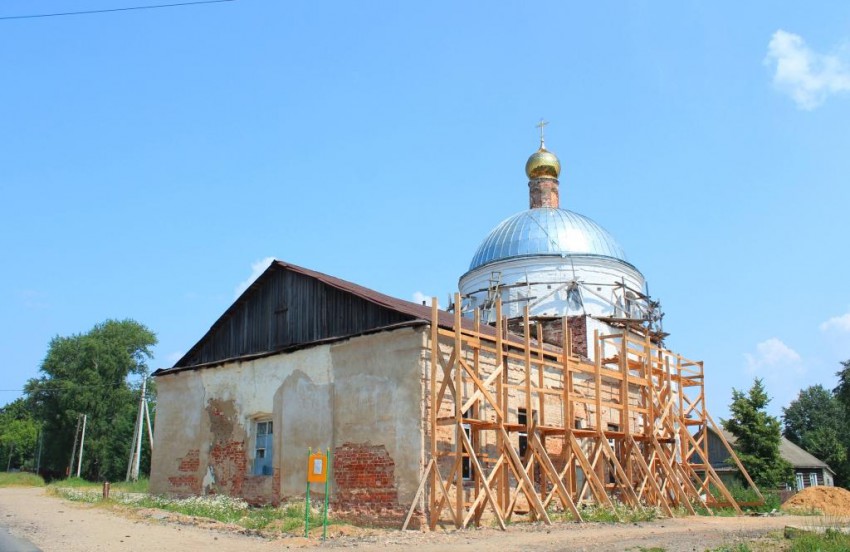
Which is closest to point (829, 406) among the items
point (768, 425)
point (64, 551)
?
point (768, 425)

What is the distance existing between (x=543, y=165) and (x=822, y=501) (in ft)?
59.2

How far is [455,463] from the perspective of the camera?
47.1 feet

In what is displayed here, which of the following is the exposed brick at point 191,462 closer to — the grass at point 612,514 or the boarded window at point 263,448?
the boarded window at point 263,448

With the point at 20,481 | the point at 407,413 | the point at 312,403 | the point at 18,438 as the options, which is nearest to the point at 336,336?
the point at 312,403

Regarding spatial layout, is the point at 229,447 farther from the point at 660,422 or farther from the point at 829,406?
the point at 829,406

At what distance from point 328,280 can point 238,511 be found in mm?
5417

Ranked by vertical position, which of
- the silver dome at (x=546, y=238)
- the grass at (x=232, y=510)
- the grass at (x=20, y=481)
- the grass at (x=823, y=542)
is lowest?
the grass at (x=20, y=481)

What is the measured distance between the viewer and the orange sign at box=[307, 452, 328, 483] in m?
12.9

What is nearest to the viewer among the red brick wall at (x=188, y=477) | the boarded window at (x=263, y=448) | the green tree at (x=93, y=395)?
the boarded window at (x=263, y=448)

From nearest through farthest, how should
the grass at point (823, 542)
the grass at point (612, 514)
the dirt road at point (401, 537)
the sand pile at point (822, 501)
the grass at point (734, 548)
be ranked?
the grass at point (823, 542)
the grass at point (734, 548)
the dirt road at point (401, 537)
the grass at point (612, 514)
the sand pile at point (822, 501)

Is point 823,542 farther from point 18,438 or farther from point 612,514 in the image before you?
point 18,438

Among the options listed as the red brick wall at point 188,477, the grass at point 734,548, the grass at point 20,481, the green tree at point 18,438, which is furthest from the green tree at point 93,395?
the grass at point 734,548

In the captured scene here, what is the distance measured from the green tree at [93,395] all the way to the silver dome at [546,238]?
99.9 ft

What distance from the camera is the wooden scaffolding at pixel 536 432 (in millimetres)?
14531
